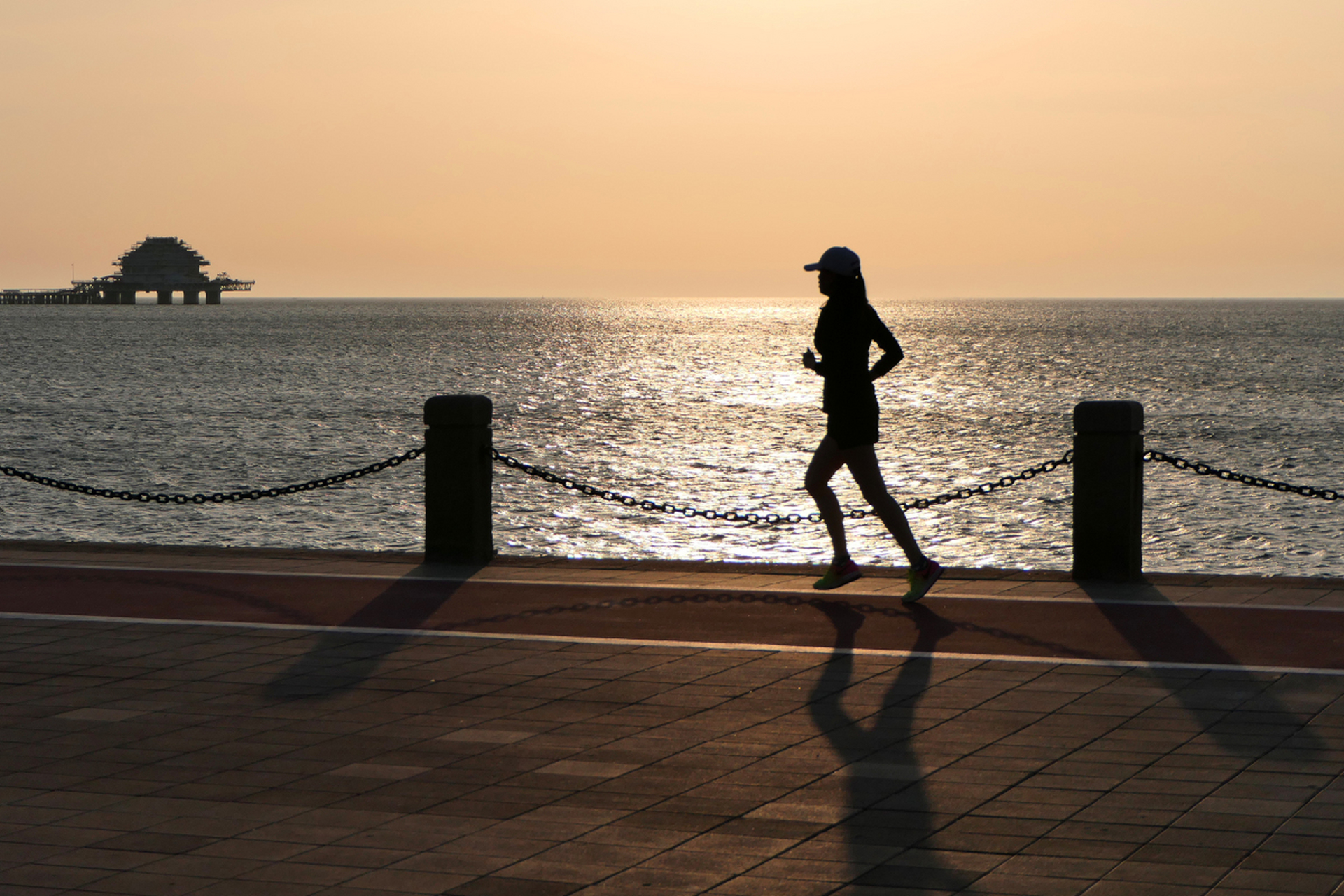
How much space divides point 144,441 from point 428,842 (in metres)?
44.4

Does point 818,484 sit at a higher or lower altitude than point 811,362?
lower

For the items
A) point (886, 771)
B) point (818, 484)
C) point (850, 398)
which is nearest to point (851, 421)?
point (850, 398)

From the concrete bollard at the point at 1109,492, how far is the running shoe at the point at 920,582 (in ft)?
3.58

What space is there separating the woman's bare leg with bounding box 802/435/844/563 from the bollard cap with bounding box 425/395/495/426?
236 centimetres

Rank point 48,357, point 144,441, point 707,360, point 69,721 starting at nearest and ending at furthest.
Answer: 1. point 69,721
2. point 144,441
3. point 48,357
4. point 707,360

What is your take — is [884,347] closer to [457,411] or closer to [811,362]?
[811,362]

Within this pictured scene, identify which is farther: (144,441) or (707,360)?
(707,360)

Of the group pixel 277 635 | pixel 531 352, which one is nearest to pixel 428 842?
pixel 277 635

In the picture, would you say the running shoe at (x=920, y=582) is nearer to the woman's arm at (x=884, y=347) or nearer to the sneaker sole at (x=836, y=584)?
the sneaker sole at (x=836, y=584)

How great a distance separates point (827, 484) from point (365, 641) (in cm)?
269

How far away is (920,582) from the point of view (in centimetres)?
818

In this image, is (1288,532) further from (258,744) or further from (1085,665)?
(258,744)

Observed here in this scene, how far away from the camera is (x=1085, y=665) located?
6.60 metres

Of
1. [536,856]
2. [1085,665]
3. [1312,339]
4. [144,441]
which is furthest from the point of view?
[1312,339]
